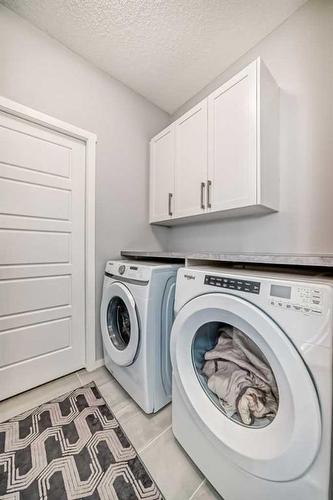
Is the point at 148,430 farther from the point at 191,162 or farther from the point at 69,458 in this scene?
the point at 191,162

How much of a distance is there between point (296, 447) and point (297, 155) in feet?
4.75

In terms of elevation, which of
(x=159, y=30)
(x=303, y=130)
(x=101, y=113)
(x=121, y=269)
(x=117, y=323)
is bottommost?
(x=117, y=323)

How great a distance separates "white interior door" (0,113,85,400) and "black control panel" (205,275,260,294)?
118 centimetres

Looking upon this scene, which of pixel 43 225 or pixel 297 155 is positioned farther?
pixel 43 225

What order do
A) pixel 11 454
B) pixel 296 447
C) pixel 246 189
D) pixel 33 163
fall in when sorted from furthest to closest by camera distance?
pixel 33 163 → pixel 246 189 → pixel 11 454 → pixel 296 447

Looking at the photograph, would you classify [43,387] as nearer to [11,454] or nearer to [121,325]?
[11,454]

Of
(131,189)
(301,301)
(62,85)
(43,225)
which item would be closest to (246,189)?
(301,301)

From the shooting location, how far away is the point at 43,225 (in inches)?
56.0

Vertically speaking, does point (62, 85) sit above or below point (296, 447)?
above

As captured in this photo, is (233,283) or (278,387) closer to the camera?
(278,387)

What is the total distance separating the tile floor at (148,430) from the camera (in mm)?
825

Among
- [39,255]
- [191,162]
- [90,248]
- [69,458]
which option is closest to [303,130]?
[191,162]

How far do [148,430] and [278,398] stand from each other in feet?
2.55

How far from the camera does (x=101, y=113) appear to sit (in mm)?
1681
